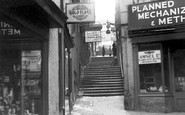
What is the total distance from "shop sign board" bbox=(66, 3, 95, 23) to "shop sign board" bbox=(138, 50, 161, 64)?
2.99m

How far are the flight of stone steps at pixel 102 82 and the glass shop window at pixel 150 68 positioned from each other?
366 cm

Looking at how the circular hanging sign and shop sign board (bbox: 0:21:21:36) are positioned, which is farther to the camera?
the circular hanging sign

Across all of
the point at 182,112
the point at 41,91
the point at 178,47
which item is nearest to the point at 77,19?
the point at 41,91

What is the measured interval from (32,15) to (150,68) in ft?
23.4

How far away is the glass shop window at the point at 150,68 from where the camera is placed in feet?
42.5

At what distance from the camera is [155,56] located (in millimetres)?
13000

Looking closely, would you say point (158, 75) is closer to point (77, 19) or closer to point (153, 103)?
point (153, 103)

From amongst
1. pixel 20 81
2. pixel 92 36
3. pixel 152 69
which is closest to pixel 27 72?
pixel 20 81

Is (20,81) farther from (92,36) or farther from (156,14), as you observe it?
(92,36)

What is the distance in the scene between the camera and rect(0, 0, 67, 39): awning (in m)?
6.02

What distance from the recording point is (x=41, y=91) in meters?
8.74

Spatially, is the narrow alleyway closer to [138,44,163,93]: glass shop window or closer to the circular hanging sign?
[138,44,163,93]: glass shop window

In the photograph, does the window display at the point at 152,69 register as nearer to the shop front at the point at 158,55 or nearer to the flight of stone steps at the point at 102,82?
the shop front at the point at 158,55

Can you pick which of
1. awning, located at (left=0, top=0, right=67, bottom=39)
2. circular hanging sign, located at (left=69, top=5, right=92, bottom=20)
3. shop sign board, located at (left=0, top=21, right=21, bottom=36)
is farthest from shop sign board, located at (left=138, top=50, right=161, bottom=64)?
shop sign board, located at (left=0, top=21, right=21, bottom=36)
